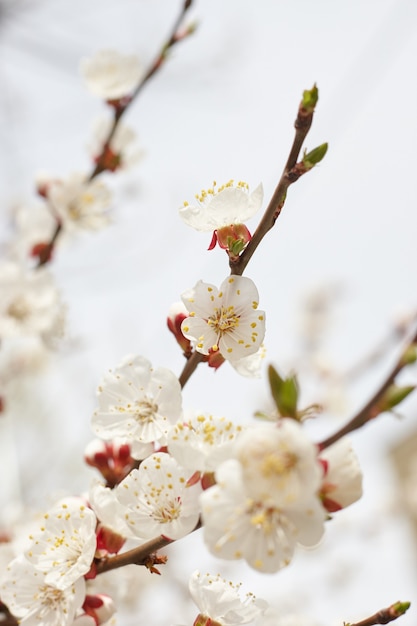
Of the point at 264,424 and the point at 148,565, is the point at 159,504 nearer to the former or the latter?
the point at 148,565

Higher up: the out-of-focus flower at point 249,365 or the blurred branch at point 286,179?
the blurred branch at point 286,179

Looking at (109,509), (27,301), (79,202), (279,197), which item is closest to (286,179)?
(279,197)

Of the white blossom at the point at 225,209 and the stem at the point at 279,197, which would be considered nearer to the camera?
the stem at the point at 279,197

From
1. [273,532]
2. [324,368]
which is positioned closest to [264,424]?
[273,532]

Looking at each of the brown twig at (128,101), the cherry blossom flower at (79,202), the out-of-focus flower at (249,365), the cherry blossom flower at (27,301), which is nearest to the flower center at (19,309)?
the cherry blossom flower at (27,301)

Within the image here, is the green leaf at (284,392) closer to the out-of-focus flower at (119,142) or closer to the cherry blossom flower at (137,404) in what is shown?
the cherry blossom flower at (137,404)

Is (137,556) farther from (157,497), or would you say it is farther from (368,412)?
(368,412)
